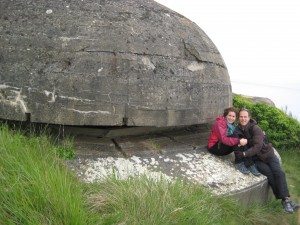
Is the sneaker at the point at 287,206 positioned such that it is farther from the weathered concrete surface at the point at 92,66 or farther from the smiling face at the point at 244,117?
the weathered concrete surface at the point at 92,66

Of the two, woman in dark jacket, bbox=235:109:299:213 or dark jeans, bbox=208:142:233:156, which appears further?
dark jeans, bbox=208:142:233:156

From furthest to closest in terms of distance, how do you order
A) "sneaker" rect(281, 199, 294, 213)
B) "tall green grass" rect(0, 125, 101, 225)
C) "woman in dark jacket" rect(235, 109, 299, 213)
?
1. "woman in dark jacket" rect(235, 109, 299, 213)
2. "sneaker" rect(281, 199, 294, 213)
3. "tall green grass" rect(0, 125, 101, 225)

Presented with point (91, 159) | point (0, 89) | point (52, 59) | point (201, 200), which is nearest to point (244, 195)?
point (201, 200)

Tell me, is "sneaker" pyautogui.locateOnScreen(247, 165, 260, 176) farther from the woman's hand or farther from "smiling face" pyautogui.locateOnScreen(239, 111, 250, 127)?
"smiling face" pyautogui.locateOnScreen(239, 111, 250, 127)

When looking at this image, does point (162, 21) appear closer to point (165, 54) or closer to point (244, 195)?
point (165, 54)

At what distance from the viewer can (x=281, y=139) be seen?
23.8 feet

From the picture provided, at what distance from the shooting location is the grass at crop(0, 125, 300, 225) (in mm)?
2209

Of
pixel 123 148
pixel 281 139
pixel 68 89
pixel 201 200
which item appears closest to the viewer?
pixel 201 200

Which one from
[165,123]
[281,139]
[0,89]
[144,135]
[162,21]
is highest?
[162,21]

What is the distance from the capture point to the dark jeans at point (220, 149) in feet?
14.6

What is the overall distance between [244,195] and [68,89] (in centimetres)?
236

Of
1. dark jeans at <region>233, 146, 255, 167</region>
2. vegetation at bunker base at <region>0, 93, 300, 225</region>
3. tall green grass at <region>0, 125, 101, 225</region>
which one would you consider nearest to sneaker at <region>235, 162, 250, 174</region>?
dark jeans at <region>233, 146, 255, 167</region>

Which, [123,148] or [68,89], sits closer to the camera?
[68,89]

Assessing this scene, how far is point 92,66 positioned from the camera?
380 centimetres
